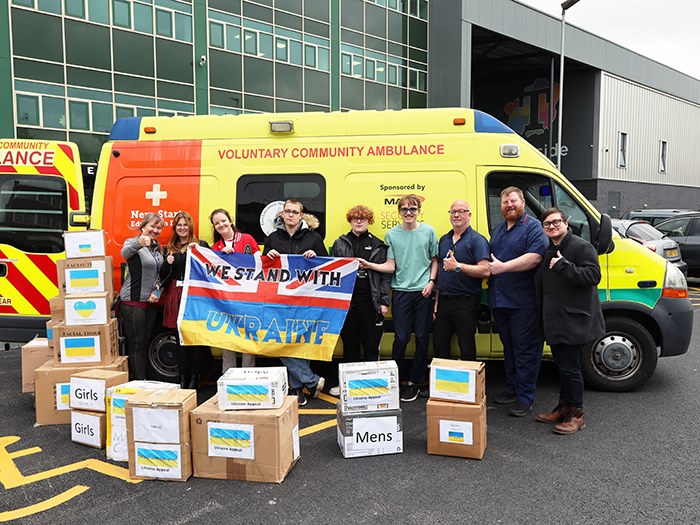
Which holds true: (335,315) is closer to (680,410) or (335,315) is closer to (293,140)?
(293,140)

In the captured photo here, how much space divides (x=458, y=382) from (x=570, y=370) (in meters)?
1.00

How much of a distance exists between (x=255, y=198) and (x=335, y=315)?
4.58 feet

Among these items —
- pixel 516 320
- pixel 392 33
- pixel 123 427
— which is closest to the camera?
pixel 123 427

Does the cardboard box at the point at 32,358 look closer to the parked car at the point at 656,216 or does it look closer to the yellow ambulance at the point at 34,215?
the yellow ambulance at the point at 34,215

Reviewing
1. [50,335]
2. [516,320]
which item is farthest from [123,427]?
[516,320]

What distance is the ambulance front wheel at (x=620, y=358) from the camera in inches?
213

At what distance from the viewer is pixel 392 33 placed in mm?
27078

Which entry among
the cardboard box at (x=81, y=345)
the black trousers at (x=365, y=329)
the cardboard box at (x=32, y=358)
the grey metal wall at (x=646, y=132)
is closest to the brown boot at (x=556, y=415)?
the black trousers at (x=365, y=329)

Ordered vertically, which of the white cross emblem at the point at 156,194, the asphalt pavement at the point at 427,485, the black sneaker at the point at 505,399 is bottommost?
the asphalt pavement at the point at 427,485

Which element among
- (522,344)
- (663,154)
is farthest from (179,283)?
(663,154)

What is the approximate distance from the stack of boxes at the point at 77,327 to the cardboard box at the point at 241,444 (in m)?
1.55

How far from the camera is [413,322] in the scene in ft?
17.1

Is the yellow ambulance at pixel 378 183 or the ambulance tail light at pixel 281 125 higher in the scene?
the ambulance tail light at pixel 281 125

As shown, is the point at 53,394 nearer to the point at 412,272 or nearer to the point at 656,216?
the point at 412,272
